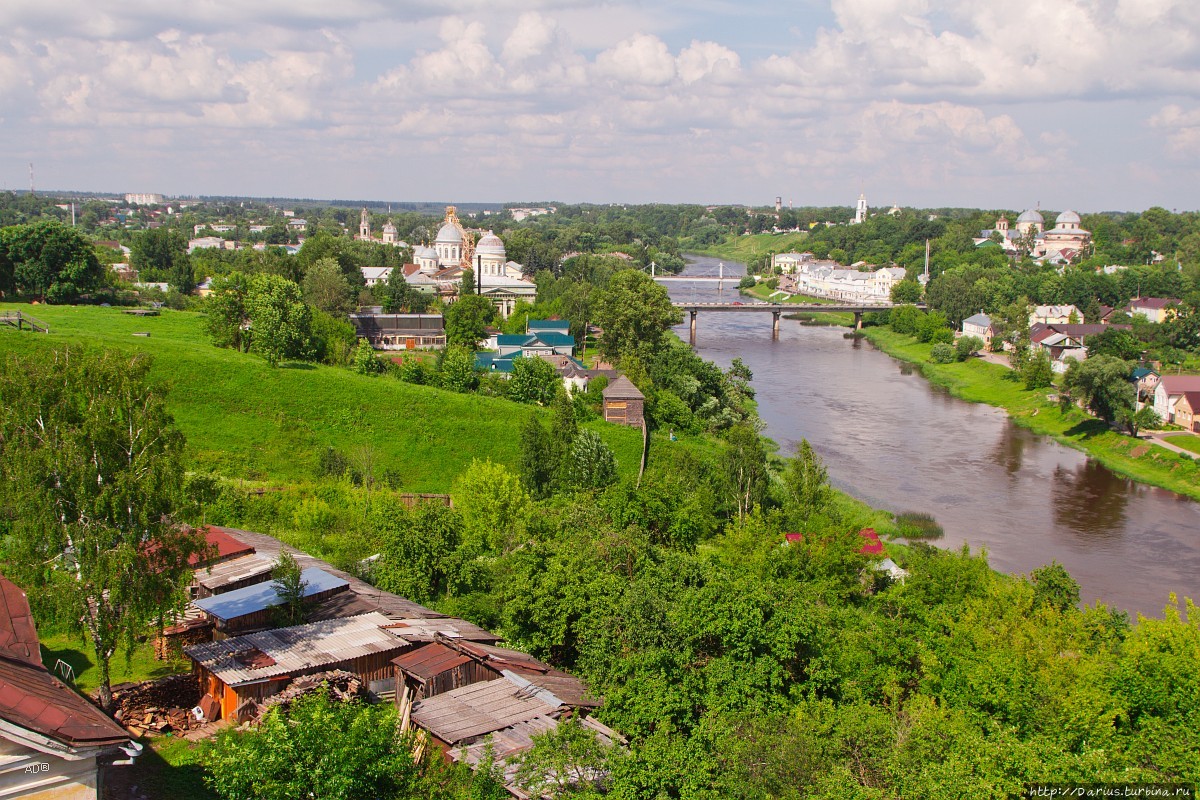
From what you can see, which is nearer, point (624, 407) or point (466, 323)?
point (624, 407)

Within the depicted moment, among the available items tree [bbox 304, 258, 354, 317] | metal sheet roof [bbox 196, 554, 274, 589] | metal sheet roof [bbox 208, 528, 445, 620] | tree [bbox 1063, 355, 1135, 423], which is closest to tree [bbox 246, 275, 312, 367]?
tree [bbox 304, 258, 354, 317]

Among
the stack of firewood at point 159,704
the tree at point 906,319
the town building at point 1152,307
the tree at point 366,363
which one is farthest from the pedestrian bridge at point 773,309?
the stack of firewood at point 159,704

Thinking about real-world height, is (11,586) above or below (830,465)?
above

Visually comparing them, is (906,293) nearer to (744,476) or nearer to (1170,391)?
(1170,391)

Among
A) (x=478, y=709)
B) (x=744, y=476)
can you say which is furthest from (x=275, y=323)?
(x=478, y=709)

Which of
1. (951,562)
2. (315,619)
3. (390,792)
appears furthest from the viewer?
(951,562)

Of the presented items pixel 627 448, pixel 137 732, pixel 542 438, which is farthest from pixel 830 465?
pixel 137 732

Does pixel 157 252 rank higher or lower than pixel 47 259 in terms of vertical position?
higher

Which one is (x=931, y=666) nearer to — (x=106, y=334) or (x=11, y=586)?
(x=11, y=586)
